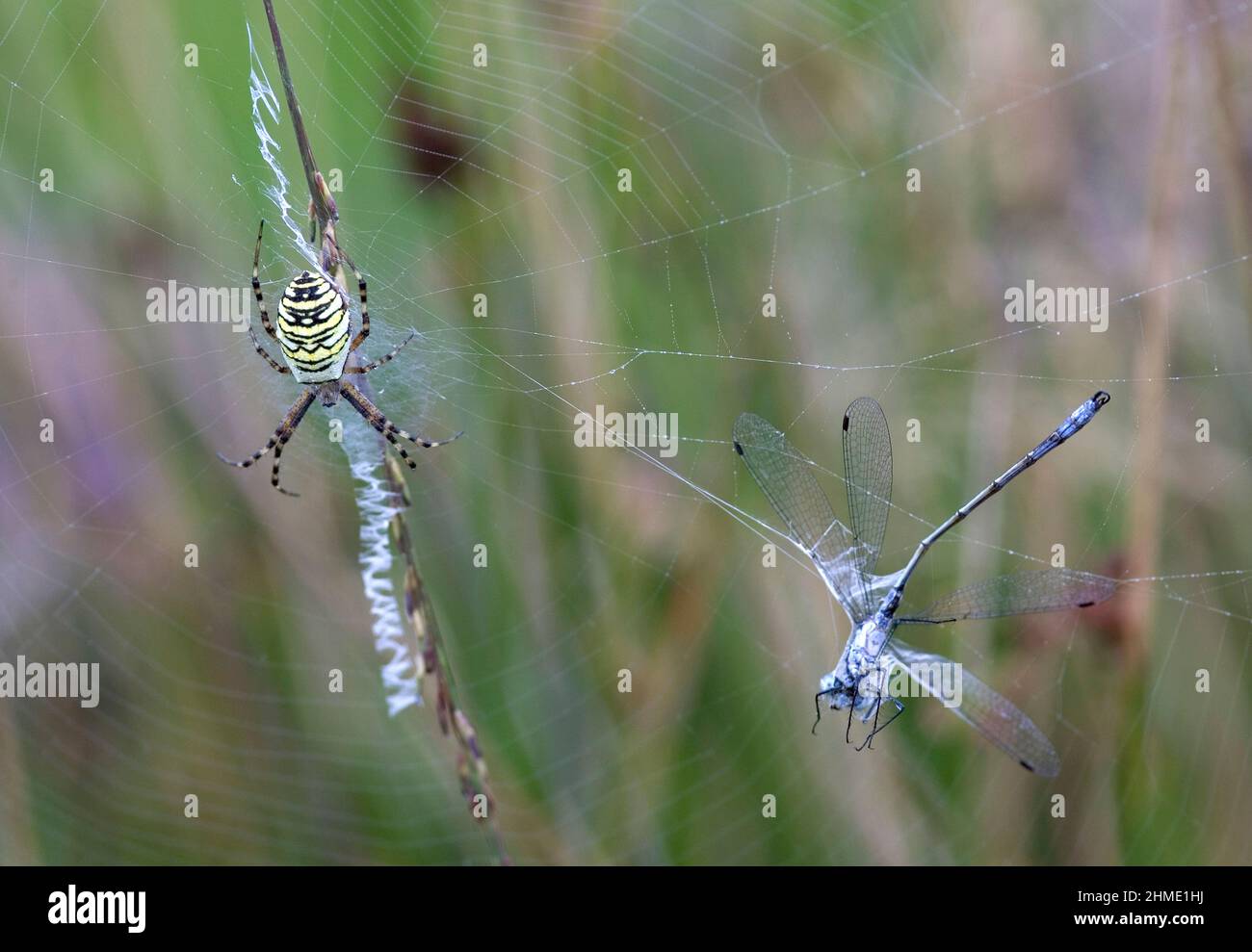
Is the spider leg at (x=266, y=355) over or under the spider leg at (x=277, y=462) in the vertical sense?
over

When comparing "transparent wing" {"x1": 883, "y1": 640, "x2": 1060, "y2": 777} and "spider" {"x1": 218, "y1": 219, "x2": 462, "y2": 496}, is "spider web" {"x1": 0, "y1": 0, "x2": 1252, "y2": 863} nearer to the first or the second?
"spider" {"x1": 218, "y1": 219, "x2": 462, "y2": 496}

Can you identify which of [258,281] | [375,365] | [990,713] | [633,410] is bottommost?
[990,713]

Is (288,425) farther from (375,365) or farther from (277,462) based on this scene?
(375,365)

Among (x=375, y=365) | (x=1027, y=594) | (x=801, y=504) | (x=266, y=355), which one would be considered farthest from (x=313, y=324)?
(x=1027, y=594)

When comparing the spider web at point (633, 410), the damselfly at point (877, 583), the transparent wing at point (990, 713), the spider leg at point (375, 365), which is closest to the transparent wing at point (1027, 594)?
the damselfly at point (877, 583)

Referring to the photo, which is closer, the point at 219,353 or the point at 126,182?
the point at 126,182

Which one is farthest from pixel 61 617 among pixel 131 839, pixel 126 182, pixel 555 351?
pixel 555 351

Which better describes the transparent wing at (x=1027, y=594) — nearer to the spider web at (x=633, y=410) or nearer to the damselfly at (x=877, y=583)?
the damselfly at (x=877, y=583)
